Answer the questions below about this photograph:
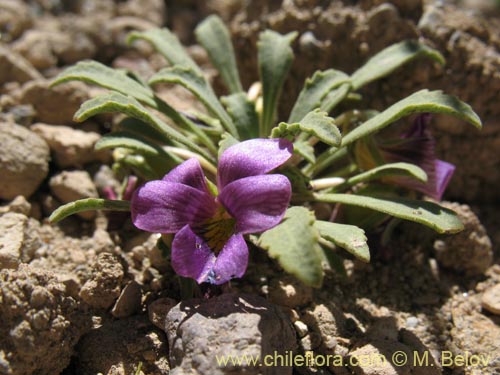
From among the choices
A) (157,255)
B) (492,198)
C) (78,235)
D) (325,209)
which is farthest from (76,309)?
(492,198)

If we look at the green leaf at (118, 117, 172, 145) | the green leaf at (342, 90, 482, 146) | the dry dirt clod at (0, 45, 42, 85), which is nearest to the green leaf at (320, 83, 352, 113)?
the green leaf at (342, 90, 482, 146)

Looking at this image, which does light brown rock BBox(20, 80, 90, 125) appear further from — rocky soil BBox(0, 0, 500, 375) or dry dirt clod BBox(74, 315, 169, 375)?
dry dirt clod BBox(74, 315, 169, 375)

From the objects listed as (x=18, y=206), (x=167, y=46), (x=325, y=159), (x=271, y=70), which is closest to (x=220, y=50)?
(x=167, y=46)

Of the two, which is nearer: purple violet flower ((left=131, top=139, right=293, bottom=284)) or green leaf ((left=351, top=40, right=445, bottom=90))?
purple violet flower ((left=131, top=139, right=293, bottom=284))

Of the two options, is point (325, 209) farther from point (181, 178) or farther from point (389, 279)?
point (181, 178)

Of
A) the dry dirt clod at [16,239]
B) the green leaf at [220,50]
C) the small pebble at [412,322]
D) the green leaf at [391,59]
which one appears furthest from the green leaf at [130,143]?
the small pebble at [412,322]

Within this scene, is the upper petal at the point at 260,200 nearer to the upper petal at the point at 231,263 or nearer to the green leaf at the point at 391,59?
the upper petal at the point at 231,263
